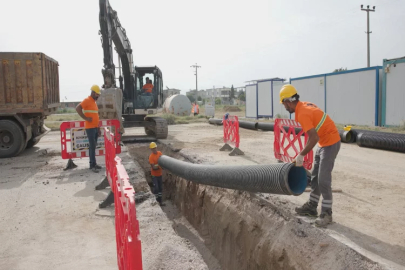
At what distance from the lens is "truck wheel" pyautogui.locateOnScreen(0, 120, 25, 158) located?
10.4 meters

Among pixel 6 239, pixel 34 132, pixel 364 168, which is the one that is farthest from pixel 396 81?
pixel 6 239

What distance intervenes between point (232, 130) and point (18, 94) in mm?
6607

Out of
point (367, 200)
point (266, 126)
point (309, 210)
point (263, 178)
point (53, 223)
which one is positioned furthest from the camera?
point (266, 126)

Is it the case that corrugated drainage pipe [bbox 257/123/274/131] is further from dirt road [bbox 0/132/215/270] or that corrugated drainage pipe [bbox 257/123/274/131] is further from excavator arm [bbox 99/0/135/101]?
dirt road [bbox 0/132/215/270]

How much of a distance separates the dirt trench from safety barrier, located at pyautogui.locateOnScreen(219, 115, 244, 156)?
2382mm

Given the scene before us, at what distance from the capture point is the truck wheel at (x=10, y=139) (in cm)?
1045

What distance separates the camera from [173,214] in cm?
892

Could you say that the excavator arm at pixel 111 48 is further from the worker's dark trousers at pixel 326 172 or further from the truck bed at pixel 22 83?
the worker's dark trousers at pixel 326 172

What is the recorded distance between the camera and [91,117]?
26.6 feet

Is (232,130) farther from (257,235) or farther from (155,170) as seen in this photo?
(257,235)

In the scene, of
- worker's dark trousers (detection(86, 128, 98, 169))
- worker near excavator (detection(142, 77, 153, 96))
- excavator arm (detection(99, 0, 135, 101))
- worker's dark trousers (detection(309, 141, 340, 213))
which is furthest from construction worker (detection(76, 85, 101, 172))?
worker near excavator (detection(142, 77, 153, 96))

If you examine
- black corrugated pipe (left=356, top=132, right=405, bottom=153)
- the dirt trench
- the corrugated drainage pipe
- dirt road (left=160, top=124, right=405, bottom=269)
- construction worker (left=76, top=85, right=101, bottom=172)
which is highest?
construction worker (left=76, top=85, right=101, bottom=172)

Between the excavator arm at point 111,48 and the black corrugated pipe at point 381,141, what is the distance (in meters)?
8.44

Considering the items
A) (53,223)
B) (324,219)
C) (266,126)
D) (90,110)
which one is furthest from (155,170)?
(266,126)
